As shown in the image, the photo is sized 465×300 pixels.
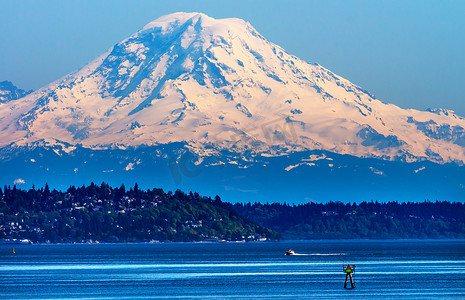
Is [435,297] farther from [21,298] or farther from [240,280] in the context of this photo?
[21,298]

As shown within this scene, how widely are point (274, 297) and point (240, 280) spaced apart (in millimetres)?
38489

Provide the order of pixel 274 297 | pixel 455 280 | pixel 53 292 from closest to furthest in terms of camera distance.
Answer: pixel 274 297 < pixel 53 292 < pixel 455 280

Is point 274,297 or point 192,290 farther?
point 192,290

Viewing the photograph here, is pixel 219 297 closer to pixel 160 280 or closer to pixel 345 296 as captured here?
pixel 345 296

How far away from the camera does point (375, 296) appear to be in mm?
163375

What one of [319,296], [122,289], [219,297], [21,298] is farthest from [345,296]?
[21,298]

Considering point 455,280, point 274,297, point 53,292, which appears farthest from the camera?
point 455,280

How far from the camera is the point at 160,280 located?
199 meters

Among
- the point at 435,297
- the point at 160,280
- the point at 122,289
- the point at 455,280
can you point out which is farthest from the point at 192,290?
the point at 455,280

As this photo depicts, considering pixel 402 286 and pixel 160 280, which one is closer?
pixel 402 286

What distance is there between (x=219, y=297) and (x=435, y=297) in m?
32.7

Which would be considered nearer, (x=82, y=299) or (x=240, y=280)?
(x=82, y=299)

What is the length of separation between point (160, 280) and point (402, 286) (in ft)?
148

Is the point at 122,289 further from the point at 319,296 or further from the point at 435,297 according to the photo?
the point at 435,297
